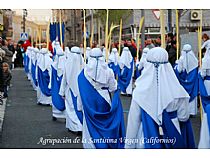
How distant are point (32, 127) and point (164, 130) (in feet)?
14.3

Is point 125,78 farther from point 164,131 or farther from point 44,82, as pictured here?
point 164,131

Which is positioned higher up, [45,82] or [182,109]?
[182,109]

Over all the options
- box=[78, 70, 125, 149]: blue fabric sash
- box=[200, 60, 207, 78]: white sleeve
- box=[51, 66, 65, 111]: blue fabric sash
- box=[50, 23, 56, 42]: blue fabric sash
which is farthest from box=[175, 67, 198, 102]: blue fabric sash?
box=[50, 23, 56, 42]: blue fabric sash

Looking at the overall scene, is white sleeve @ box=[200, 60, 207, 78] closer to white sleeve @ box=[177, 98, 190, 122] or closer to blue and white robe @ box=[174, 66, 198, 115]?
blue and white robe @ box=[174, 66, 198, 115]

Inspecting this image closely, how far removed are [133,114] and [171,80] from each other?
0.48 m

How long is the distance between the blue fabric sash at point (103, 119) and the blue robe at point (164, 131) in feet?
4.40

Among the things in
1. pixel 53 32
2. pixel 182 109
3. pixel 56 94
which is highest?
pixel 53 32

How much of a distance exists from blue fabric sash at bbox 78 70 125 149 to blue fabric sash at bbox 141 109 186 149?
1344 mm

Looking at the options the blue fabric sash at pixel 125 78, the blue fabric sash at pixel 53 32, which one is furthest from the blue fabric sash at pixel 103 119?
the blue fabric sash at pixel 125 78

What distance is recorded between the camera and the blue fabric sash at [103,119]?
6008 mm

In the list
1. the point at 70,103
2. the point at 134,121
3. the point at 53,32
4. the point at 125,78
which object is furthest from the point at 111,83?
the point at 53,32

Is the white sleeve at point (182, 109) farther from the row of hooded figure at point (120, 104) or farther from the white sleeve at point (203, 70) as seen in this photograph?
the white sleeve at point (203, 70)

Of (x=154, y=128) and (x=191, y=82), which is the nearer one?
(x=154, y=128)

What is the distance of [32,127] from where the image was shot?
337 inches
